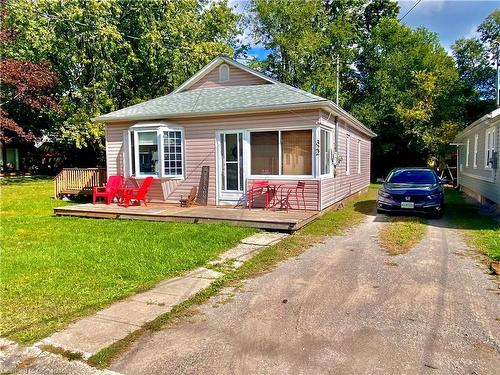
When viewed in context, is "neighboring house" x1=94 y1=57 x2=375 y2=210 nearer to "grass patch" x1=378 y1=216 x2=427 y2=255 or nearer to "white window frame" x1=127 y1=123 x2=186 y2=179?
"white window frame" x1=127 y1=123 x2=186 y2=179

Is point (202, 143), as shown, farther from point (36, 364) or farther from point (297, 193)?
point (36, 364)

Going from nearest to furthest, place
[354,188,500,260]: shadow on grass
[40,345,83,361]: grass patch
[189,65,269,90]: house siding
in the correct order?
1. [40,345,83,361]: grass patch
2. [354,188,500,260]: shadow on grass
3. [189,65,269,90]: house siding

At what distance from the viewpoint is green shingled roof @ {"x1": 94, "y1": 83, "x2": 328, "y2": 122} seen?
1077 centimetres

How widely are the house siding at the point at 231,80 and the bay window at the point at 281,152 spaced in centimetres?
369

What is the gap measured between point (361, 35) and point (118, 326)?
36.0 metres

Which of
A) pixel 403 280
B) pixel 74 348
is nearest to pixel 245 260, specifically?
pixel 403 280

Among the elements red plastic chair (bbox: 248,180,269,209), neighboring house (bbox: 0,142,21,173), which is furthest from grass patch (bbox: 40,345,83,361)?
neighboring house (bbox: 0,142,21,173)

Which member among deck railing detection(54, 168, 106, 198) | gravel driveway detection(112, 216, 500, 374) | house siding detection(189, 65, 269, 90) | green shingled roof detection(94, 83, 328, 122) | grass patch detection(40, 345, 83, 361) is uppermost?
house siding detection(189, 65, 269, 90)

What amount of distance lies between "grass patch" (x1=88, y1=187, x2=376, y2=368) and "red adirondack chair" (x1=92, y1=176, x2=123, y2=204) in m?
6.68

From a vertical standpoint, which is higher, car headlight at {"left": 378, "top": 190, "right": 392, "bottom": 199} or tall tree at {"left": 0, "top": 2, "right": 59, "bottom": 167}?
tall tree at {"left": 0, "top": 2, "right": 59, "bottom": 167}

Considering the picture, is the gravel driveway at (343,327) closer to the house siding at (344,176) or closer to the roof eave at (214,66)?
the house siding at (344,176)

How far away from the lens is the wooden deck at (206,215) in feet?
28.6

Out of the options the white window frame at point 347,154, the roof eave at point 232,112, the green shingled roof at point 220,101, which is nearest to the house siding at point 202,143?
the roof eave at point 232,112

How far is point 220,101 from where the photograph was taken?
40.2 feet
